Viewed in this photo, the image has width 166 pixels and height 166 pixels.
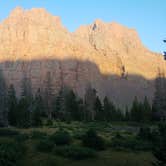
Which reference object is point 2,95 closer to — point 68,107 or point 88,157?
point 68,107

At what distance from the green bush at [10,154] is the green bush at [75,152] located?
2669 mm

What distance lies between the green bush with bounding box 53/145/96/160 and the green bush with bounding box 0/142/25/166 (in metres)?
2.67

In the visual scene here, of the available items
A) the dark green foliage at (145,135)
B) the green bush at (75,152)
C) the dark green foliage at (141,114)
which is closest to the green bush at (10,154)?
the green bush at (75,152)

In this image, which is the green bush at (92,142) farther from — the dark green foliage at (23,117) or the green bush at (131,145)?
the dark green foliage at (23,117)

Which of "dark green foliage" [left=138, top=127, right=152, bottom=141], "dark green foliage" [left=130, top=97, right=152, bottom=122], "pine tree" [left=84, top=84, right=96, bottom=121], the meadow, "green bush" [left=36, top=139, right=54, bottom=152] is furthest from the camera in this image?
"pine tree" [left=84, top=84, right=96, bottom=121]

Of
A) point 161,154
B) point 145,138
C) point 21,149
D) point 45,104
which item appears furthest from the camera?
point 45,104

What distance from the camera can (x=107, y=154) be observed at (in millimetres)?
28672

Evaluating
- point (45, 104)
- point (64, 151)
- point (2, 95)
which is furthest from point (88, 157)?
point (45, 104)

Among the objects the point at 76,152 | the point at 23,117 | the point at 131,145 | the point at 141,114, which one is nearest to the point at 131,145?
the point at 131,145

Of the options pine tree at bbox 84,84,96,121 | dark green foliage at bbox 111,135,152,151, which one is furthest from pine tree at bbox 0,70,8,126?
pine tree at bbox 84,84,96,121

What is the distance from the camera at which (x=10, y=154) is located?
25.2 m

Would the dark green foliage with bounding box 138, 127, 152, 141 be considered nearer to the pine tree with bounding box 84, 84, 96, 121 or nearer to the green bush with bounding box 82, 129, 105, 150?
the green bush with bounding box 82, 129, 105, 150

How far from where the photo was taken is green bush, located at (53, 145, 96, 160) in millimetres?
27281

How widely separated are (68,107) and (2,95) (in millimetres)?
31379
